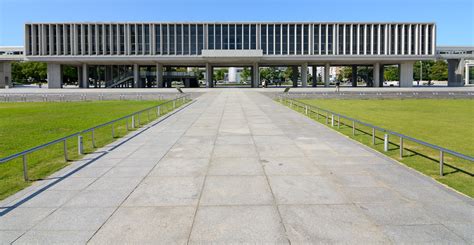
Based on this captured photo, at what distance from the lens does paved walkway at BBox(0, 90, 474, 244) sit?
16.6 feet

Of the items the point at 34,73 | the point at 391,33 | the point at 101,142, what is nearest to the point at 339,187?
the point at 101,142

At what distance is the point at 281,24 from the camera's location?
251 feet

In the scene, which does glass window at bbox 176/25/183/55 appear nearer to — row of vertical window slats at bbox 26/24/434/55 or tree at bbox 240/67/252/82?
row of vertical window slats at bbox 26/24/434/55

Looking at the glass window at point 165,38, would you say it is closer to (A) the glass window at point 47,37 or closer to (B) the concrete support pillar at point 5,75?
(A) the glass window at point 47,37

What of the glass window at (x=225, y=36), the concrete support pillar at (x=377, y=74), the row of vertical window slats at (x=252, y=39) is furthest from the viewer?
the concrete support pillar at (x=377, y=74)

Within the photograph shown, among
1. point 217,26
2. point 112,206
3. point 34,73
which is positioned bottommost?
point 112,206

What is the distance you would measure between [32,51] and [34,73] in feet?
144

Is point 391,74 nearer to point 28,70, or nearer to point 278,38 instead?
point 278,38

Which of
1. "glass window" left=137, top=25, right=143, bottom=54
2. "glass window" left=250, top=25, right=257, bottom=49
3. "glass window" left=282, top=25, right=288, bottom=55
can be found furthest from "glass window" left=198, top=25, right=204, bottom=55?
"glass window" left=282, top=25, right=288, bottom=55

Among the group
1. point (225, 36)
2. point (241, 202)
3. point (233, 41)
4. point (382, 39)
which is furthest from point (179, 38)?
point (241, 202)

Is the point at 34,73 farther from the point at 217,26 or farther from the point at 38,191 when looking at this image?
the point at 38,191

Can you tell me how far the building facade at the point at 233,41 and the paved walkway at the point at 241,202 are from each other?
67.6m

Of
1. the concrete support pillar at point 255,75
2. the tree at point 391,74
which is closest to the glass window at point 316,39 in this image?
the concrete support pillar at point 255,75

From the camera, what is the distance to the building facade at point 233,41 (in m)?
75.6
